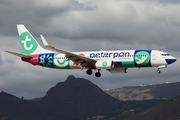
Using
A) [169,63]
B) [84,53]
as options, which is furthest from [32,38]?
[169,63]

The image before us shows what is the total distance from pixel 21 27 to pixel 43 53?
1162 cm

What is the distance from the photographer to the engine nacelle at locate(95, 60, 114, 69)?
264 ft

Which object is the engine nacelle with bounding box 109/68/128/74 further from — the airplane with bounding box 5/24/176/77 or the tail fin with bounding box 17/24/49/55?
the tail fin with bounding box 17/24/49/55

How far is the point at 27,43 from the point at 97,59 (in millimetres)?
24517

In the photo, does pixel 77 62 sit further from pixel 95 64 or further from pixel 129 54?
pixel 129 54

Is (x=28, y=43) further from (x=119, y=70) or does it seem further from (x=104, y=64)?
(x=119, y=70)

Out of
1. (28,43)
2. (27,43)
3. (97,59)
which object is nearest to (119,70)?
(97,59)

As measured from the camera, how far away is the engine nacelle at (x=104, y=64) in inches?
3166

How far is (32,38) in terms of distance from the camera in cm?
9744

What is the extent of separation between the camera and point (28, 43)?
316 ft

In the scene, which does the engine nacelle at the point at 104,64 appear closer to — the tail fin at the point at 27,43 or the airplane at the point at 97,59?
the airplane at the point at 97,59

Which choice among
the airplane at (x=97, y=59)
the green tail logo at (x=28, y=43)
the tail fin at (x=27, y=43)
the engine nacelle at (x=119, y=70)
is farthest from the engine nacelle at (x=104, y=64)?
the green tail logo at (x=28, y=43)

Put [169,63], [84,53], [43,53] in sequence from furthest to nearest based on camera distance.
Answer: [43,53] < [84,53] < [169,63]

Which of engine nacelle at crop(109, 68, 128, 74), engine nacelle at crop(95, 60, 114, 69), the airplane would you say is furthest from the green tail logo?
engine nacelle at crop(109, 68, 128, 74)
